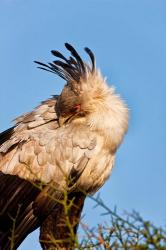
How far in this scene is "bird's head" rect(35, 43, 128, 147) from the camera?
582cm

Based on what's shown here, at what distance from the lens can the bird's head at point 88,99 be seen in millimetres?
5824

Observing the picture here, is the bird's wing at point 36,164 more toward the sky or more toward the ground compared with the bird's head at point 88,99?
more toward the ground

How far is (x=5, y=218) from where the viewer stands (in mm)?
5527

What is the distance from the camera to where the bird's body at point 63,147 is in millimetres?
Result: 5641

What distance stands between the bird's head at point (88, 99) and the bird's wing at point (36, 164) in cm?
16

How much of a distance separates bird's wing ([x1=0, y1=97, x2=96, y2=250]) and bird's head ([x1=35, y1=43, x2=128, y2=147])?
0.52 feet

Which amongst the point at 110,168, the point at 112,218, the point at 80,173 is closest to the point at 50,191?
the point at 80,173

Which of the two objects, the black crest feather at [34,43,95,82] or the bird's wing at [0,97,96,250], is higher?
the black crest feather at [34,43,95,82]

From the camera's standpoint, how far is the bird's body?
5.64m

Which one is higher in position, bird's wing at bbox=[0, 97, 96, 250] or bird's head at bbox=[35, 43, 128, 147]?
bird's head at bbox=[35, 43, 128, 147]

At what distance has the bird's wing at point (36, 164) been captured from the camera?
559cm

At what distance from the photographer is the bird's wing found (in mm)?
5594

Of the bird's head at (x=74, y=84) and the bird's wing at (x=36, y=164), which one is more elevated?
the bird's head at (x=74, y=84)

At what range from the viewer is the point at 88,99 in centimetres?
590
